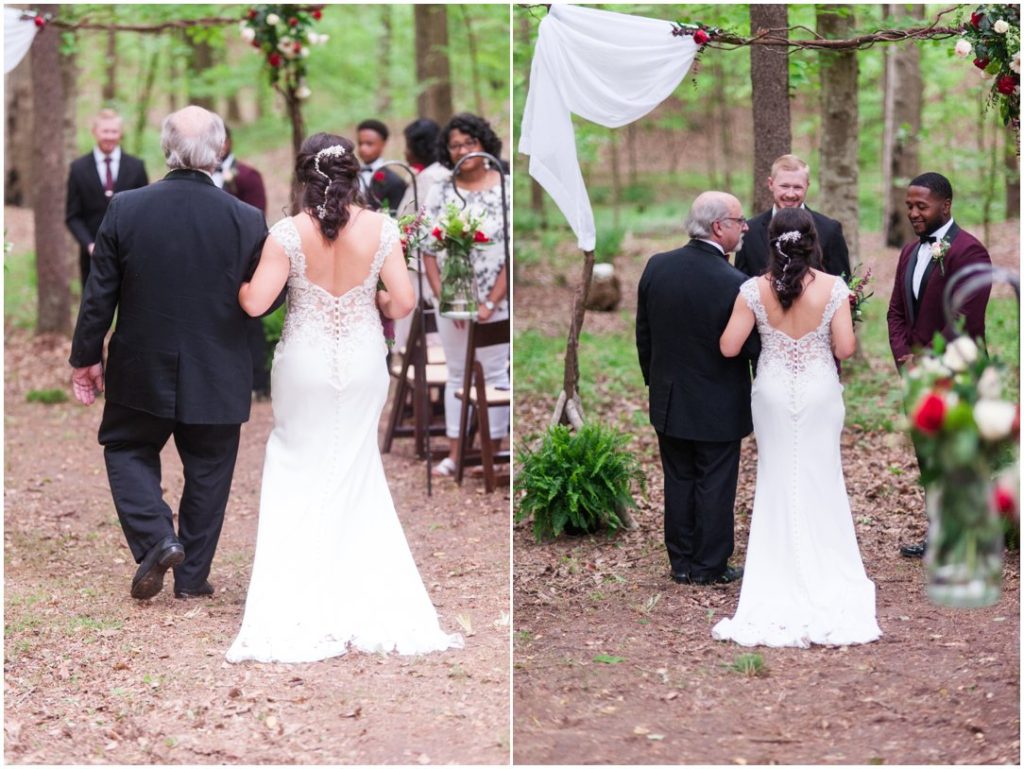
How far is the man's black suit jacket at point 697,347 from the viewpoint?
611 centimetres

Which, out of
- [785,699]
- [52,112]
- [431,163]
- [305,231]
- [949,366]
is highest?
[52,112]

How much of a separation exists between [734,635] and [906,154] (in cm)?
1299

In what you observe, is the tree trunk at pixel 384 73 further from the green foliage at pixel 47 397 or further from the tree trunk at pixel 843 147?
the tree trunk at pixel 843 147

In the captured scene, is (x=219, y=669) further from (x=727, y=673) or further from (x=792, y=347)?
(x=792, y=347)

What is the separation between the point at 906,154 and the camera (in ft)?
56.0

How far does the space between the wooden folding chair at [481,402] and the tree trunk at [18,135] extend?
1274 cm

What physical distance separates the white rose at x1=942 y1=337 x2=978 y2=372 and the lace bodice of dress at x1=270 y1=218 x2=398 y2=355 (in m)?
2.68

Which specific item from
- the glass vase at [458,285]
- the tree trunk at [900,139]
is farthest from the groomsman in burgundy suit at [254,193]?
the tree trunk at [900,139]

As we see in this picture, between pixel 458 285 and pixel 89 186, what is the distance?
4.47 m

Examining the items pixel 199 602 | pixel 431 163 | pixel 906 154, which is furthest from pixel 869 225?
pixel 199 602

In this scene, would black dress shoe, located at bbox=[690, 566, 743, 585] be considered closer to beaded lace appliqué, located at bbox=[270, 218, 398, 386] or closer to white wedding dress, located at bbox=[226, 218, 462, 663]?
white wedding dress, located at bbox=[226, 218, 462, 663]

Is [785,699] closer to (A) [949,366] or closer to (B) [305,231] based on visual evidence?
(A) [949,366]

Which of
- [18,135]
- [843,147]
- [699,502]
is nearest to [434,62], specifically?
[843,147]

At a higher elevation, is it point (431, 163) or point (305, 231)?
point (431, 163)
